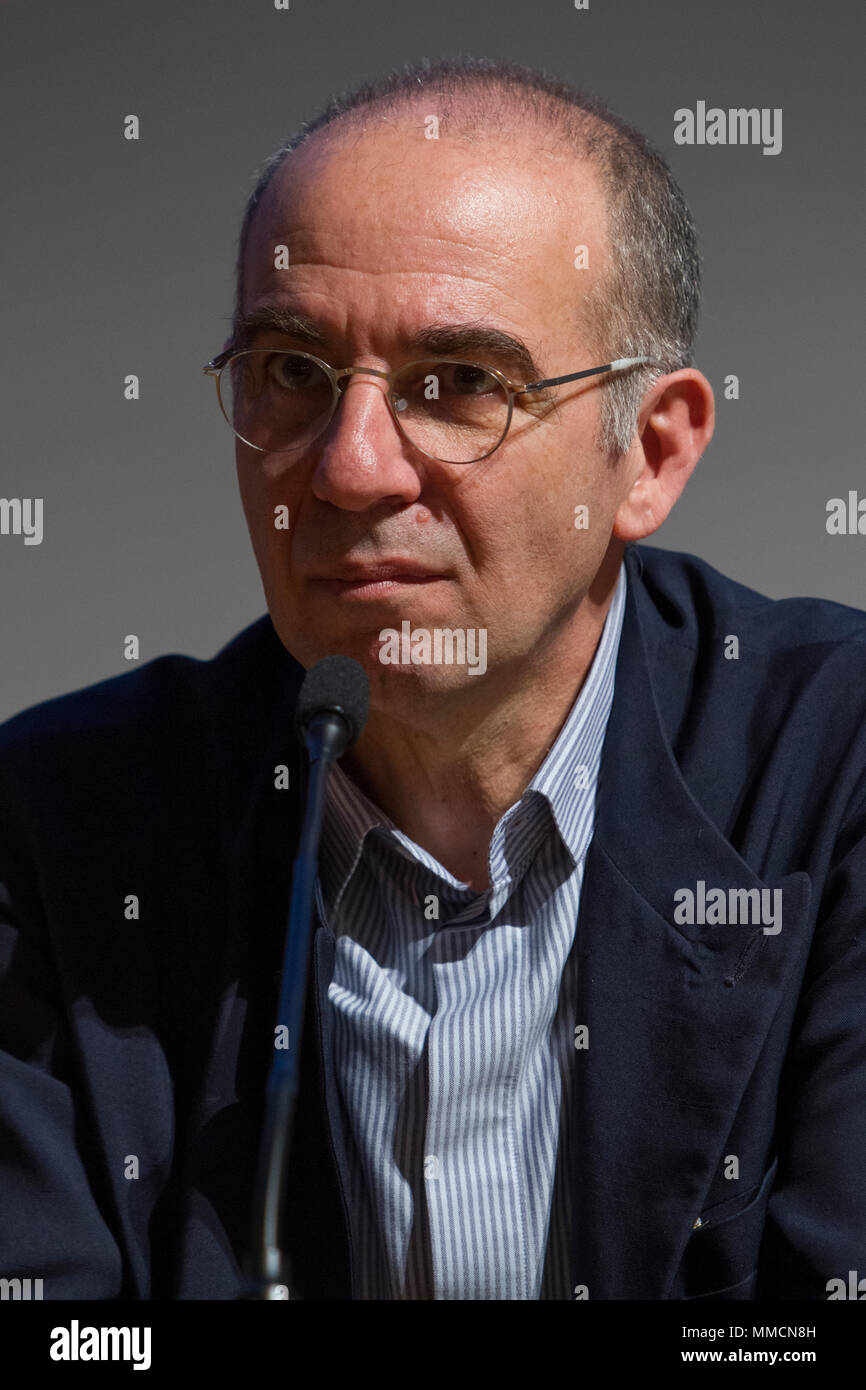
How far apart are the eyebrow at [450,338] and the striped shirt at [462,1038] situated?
1.21ft

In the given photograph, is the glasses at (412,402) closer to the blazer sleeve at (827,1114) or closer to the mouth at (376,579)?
the mouth at (376,579)

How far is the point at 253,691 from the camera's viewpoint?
167cm

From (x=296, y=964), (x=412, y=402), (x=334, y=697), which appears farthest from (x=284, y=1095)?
(x=412, y=402)

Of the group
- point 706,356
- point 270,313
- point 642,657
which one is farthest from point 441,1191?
point 706,356

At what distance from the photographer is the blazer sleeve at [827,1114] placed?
1.20 m

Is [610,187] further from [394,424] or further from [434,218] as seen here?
[394,424]

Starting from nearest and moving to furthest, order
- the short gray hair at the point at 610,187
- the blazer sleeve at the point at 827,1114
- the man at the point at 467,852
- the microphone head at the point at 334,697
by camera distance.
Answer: the microphone head at the point at 334,697
the blazer sleeve at the point at 827,1114
the man at the point at 467,852
the short gray hair at the point at 610,187

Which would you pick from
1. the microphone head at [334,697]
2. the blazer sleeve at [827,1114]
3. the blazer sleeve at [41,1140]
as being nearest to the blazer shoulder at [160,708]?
the blazer sleeve at [41,1140]

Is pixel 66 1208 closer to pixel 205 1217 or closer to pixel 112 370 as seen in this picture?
pixel 205 1217

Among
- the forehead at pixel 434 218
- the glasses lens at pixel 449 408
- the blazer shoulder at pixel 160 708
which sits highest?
the forehead at pixel 434 218

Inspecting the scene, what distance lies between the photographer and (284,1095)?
777 millimetres

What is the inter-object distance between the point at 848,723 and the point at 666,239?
0.58 m

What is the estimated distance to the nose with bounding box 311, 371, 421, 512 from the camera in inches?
50.2
